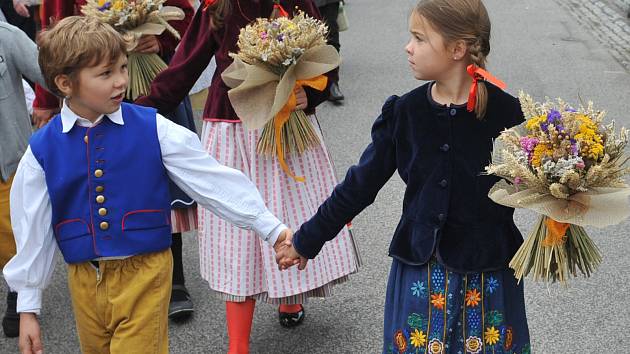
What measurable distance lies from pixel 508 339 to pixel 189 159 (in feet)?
3.85

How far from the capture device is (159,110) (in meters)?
4.27

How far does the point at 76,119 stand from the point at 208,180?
466 millimetres

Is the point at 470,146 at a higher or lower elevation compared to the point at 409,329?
higher

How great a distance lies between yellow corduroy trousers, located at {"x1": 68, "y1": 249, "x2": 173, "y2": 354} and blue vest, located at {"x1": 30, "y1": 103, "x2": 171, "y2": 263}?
0.07 m

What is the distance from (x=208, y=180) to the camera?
3277mm

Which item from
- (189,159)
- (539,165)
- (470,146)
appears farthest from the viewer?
(189,159)

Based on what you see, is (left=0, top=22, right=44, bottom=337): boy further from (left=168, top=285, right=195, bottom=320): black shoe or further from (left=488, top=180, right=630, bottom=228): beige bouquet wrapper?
(left=488, top=180, right=630, bottom=228): beige bouquet wrapper

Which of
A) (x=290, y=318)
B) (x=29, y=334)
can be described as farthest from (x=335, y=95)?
(x=29, y=334)

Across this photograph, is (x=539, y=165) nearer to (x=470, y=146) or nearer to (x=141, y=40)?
(x=470, y=146)

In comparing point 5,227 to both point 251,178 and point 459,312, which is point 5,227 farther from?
point 459,312

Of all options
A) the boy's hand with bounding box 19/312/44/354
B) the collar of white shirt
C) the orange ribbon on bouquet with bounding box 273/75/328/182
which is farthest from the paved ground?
the collar of white shirt

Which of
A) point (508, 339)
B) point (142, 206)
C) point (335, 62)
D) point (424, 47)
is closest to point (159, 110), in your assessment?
point (335, 62)

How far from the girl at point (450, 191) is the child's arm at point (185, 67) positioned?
123 centimetres

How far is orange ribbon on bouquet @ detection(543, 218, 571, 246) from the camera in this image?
2.86m
